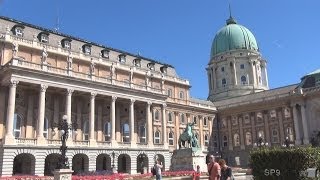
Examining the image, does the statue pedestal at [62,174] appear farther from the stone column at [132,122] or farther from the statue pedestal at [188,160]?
the stone column at [132,122]

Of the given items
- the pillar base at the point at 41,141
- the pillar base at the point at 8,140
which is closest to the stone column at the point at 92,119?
the pillar base at the point at 41,141

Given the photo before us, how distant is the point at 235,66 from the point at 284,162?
8243 centimetres

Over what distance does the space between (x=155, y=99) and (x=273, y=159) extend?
42.9m

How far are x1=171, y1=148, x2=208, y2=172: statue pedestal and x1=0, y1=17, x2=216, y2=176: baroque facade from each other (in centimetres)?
1146

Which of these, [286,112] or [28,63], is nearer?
[28,63]

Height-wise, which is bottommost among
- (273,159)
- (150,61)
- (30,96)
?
(273,159)

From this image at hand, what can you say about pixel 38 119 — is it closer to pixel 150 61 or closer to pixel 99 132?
pixel 99 132

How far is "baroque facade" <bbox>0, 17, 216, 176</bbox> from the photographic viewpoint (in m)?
46.8

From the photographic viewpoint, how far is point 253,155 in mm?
21516

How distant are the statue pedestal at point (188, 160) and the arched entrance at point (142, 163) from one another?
12.3 m

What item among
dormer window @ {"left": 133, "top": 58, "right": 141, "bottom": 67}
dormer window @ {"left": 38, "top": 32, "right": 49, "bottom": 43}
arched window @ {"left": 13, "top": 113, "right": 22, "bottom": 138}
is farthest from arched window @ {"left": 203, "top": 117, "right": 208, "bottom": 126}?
arched window @ {"left": 13, "top": 113, "right": 22, "bottom": 138}

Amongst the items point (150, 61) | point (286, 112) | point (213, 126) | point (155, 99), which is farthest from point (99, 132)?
point (286, 112)

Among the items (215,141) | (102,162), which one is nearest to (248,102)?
(215,141)

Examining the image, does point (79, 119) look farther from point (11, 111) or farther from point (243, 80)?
point (243, 80)
